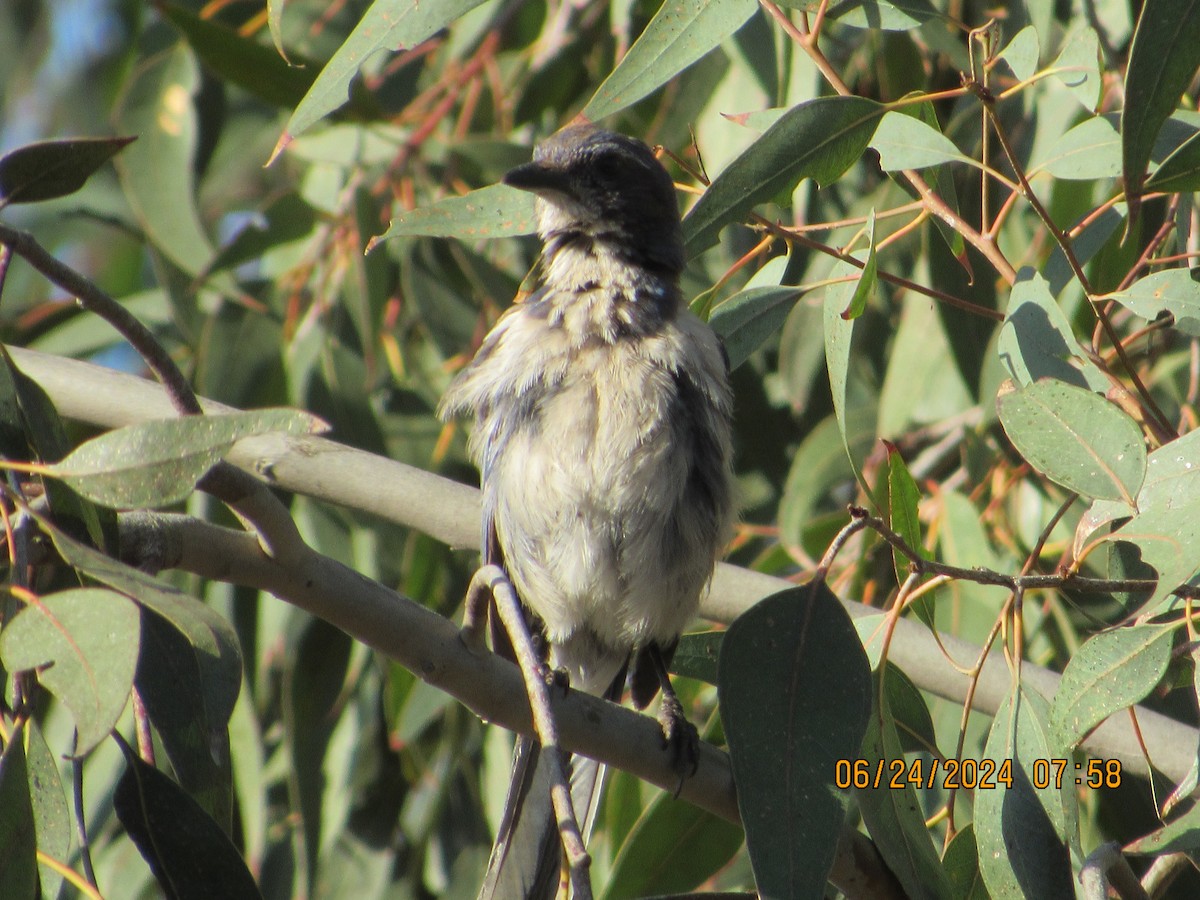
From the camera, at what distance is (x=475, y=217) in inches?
91.3

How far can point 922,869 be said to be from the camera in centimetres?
193

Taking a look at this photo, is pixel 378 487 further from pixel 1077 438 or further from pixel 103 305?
pixel 1077 438

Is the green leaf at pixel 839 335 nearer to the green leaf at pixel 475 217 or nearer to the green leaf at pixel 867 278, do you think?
the green leaf at pixel 867 278

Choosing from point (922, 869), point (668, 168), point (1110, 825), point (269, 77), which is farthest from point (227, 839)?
point (668, 168)

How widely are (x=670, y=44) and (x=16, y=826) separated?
56.3 inches

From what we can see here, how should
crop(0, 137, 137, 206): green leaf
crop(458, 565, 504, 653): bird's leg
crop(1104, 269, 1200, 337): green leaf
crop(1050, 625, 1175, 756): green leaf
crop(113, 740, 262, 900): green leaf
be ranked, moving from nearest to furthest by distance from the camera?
crop(0, 137, 137, 206): green leaf
crop(113, 740, 262, 900): green leaf
crop(1050, 625, 1175, 756): green leaf
crop(458, 565, 504, 653): bird's leg
crop(1104, 269, 1200, 337): green leaf

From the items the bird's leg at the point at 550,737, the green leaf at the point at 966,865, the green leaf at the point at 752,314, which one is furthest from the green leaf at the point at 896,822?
the green leaf at the point at 752,314

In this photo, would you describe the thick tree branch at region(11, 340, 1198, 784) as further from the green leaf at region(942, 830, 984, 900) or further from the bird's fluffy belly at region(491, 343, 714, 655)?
the green leaf at region(942, 830, 984, 900)

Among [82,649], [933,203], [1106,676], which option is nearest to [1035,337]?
[933,203]

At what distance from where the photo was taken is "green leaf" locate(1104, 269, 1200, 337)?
1954mm

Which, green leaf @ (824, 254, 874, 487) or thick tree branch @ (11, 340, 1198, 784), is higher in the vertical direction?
green leaf @ (824, 254, 874, 487)

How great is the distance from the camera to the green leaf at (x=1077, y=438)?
68.1 inches

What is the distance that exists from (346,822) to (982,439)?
86.4 inches

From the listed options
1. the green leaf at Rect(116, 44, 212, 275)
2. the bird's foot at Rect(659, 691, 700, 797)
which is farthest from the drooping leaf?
the green leaf at Rect(116, 44, 212, 275)
